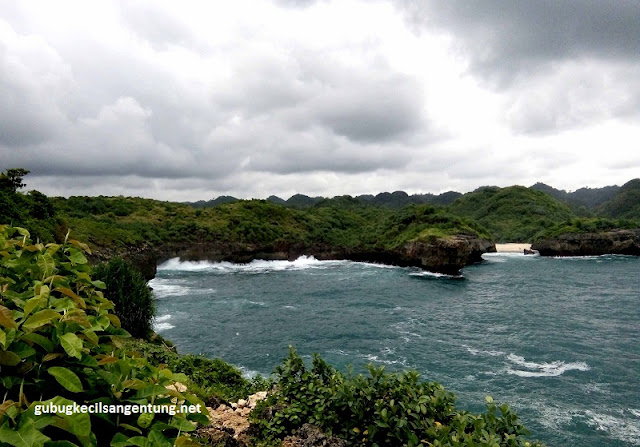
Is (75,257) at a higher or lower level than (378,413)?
higher

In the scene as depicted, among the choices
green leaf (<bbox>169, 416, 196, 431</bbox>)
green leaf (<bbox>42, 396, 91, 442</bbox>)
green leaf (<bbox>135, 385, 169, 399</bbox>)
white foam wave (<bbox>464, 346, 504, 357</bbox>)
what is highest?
green leaf (<bbox>42, 396, 91, 442</bbox>)

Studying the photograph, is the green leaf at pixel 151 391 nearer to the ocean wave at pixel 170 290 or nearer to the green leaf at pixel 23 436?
the green leaf at pixel 23 436

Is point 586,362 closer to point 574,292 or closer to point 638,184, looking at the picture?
Answer: point 574,292

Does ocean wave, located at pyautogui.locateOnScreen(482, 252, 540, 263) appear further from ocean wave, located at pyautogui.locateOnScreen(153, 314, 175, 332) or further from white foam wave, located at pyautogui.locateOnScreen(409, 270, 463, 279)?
ocean wave, located at pyautogui.locateOnScreen(153, 314, 175, 332)

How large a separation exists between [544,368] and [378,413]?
20488 mm

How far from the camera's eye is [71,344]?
2.40 meters

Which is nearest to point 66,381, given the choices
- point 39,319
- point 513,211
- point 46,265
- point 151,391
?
point 39,319

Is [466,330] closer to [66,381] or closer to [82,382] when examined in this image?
[82,382]

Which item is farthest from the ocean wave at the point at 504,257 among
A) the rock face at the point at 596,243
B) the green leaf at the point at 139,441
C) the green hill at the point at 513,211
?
the green leaf at the point at 139,441

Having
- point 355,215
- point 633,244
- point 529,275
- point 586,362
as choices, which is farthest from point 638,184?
point 586,362

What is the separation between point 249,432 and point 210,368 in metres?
7.51

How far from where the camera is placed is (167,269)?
2486 inches

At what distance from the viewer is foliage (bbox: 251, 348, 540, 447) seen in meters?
5.62

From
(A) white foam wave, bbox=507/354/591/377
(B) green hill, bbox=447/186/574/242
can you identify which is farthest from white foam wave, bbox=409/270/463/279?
(B) green hill, bbox=447/186/574/242
